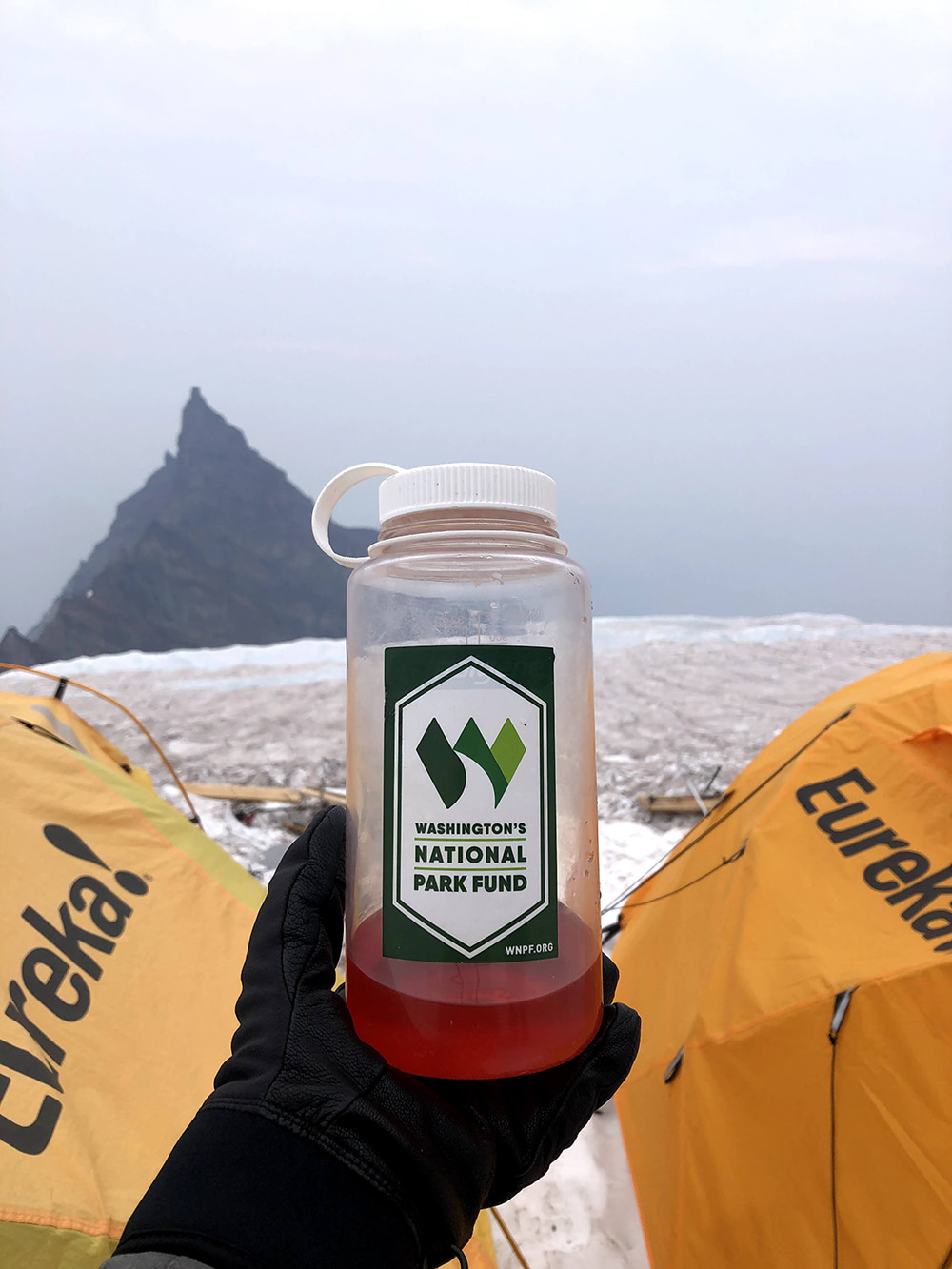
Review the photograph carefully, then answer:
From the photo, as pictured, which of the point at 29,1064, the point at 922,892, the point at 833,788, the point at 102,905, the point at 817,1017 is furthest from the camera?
the point at 833,788

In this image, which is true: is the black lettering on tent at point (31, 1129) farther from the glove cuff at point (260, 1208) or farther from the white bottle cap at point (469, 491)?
the white bottle cap at point (469, 491)

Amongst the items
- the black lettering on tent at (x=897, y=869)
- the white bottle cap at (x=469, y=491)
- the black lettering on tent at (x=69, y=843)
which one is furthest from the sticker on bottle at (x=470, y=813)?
the black lettering on tent at (x=69, y=843)

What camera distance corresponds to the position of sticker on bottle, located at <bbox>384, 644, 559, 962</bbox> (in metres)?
1.05

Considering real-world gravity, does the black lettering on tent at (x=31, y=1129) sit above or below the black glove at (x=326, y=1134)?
below

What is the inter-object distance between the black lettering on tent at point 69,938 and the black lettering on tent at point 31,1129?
39 centimetres

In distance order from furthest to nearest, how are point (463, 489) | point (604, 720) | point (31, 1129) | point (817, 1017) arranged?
point (604, 720) < point (817, 1017) < point (31, 1129) < point (463, 489)

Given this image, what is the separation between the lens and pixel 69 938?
1982 mm

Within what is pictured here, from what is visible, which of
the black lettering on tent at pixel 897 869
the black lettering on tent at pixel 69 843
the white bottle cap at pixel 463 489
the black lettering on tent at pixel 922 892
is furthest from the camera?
the black lettering on tent at pixel 69 843

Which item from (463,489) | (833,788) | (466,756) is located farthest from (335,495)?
(833,788)

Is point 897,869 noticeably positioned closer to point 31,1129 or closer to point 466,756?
point 466,756

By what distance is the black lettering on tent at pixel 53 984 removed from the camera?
1791 mm

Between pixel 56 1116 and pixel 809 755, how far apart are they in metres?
2.14

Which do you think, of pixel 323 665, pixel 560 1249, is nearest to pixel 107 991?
pixel 560 1249

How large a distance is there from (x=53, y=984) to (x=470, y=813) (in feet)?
4.55
